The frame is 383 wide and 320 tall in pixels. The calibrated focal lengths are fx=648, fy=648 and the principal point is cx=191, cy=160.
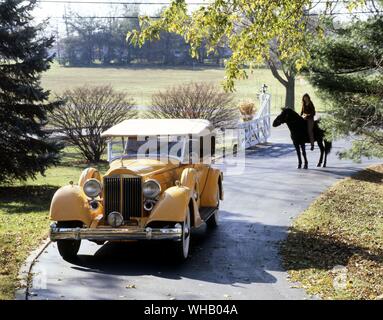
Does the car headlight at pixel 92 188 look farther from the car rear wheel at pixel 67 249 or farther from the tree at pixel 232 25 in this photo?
the tree at pixel 232 25

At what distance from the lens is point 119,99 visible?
2658 centimetres

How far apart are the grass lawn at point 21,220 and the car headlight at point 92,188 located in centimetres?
147

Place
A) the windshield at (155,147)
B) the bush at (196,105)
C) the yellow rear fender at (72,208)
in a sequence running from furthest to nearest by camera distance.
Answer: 1. the bush at (196,105)
2. the windshield at (155,147)
3. the yellow rear fender at (72,208)

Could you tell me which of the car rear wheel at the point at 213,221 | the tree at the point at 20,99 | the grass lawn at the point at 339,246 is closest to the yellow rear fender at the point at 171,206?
the grass lawn at the point at 339,246

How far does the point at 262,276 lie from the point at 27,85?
10.9 m

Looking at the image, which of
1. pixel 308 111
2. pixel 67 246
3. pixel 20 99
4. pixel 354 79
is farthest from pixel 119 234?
pixel 308 111

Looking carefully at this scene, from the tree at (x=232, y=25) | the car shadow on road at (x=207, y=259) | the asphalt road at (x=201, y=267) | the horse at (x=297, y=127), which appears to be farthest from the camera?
the horse at (x=297, y=127)

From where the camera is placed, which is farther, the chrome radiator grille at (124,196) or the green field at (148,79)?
the green field at (148,79)

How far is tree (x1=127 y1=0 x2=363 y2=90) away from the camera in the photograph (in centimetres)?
1089

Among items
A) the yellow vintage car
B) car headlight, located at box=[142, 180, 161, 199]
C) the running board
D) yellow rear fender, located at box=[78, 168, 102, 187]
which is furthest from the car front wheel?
the running board

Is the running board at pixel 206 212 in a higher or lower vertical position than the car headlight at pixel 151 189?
lower

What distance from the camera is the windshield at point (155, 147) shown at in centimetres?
1139

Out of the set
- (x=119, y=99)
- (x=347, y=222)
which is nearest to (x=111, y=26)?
(x=119, y=99)
